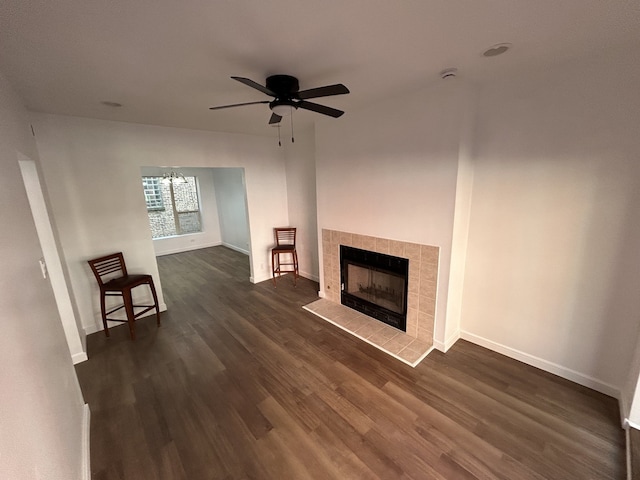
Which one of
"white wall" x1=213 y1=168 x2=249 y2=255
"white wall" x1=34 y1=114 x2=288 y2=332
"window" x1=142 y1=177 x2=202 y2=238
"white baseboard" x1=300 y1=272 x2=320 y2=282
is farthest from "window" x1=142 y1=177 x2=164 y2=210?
"white baseboard" x1=300 y1=272 x2=320 y2=282

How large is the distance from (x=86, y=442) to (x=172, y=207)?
19.7 ft

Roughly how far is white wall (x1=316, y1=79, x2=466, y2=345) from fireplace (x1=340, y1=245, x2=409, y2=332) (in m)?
0.33

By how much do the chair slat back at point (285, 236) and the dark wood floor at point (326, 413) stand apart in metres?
2.04

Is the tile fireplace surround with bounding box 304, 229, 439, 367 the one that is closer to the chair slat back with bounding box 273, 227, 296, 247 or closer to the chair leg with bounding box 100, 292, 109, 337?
the chair slat back with bounding box 273, 227, 296, 247

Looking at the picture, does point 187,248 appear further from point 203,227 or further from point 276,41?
point 276,41

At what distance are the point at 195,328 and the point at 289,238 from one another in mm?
2261

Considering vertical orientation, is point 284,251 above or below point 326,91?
below

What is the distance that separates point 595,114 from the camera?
1.93m

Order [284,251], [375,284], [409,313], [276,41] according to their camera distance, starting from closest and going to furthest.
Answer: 1. [276,41]
2. [409,313]
3. [375,284]
4. [284,251]

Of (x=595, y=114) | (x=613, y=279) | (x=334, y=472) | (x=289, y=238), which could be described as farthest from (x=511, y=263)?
(x=289, y=238)

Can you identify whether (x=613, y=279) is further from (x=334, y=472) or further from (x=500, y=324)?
(x=334, y=472)

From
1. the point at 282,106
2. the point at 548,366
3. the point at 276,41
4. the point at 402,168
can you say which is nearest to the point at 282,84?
the point at 282,106

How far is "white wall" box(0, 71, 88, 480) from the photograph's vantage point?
929 millimetres

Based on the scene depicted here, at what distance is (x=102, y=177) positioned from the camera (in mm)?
3225
